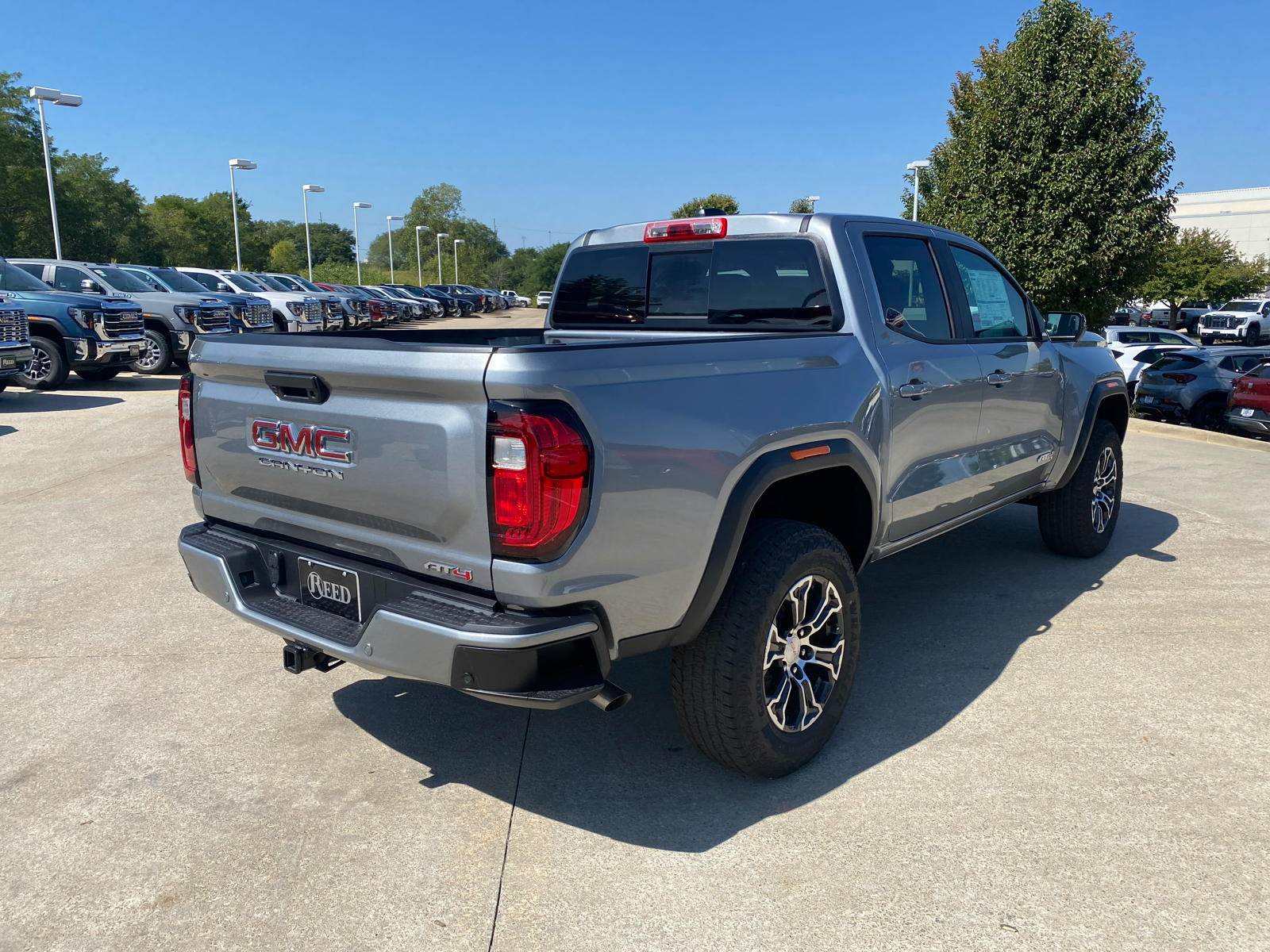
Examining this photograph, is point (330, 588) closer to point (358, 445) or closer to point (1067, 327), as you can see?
point (358, 445)

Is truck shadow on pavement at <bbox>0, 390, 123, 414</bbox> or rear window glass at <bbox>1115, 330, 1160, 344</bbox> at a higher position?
rear window glass at <bbox>1115, 330, 1160, 344</bbox>

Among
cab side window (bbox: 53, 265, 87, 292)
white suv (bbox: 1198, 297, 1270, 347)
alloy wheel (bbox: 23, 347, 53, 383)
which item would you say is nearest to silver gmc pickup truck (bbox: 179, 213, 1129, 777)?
alloy wheel (bbox: 23, 347, 53, 383)

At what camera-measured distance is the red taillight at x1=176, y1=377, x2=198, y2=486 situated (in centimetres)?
355

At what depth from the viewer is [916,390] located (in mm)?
3947

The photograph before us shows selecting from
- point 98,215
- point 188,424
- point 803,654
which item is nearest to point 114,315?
point 188,424

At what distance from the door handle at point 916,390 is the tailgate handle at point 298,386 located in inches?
87.4

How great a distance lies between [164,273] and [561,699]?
18.6m

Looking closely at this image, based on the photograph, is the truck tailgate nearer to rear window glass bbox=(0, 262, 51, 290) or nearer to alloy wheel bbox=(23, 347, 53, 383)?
alloy wheel bbox=(23, 347, 53, 383)

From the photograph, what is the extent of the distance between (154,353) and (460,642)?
17149 millimetres

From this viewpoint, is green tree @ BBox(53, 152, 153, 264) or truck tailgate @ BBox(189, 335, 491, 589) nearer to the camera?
truck tailgate @ BBox(189, 335, 491, 589)

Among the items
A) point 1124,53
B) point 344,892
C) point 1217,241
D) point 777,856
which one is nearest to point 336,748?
point 344,892

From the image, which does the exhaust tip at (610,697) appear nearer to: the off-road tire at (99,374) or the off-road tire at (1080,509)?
the off-road tire at (1080,509)

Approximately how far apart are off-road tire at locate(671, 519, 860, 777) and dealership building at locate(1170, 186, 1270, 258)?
84094 millimetres

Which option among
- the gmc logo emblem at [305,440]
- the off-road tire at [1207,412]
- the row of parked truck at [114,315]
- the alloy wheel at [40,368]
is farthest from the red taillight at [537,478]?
the off-road tire at [1207,412]
